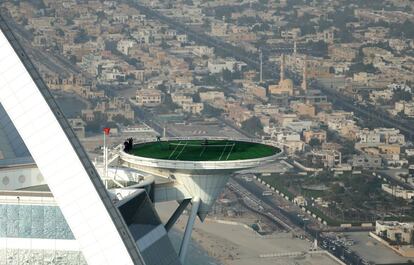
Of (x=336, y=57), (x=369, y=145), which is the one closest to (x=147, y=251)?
(x=369, y=145)

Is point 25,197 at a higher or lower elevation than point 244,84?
higher

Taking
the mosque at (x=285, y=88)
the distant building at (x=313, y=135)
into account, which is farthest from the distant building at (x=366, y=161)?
the mosque at (x=285, y=88)

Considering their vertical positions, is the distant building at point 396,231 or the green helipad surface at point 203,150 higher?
the green helipad surface at point 203,150

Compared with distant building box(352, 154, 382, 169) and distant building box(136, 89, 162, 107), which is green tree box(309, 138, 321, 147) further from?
distant building box(136, 89, 162, 107)

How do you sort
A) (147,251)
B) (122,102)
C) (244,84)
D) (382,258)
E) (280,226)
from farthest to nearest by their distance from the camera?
1. (244,84)
2. (122,102)
3. (280,226)
4. (382,258)
5. (147,251)

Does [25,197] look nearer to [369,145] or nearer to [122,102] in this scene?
[369,145]

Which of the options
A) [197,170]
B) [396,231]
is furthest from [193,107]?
[197,170]

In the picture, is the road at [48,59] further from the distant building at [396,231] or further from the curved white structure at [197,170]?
the curved white structure at [197,170]
